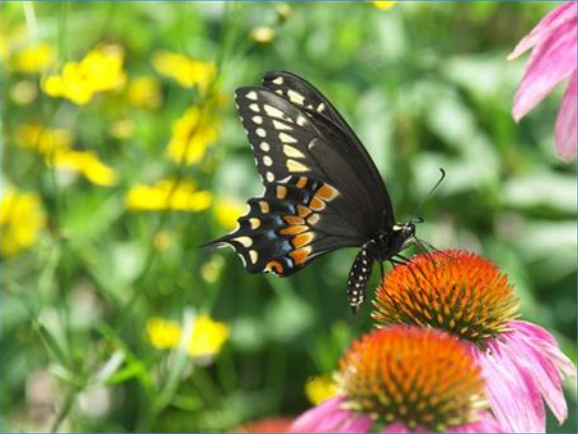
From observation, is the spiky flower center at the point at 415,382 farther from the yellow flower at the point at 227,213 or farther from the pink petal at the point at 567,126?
the yellow flower at the point at 227,213

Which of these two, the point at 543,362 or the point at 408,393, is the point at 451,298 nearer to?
the point at 543,362

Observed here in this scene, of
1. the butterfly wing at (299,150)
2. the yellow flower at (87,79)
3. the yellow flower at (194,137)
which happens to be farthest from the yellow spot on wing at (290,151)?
the yellow flower at (194,137)

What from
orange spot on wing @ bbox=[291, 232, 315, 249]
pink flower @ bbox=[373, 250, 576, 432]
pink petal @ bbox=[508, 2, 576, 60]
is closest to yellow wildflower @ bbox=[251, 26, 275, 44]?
orange spot on wing @ bbox=[291, 232, 315, 249]

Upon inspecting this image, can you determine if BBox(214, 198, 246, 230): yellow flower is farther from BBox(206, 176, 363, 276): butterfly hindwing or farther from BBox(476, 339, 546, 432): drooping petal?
BBox(476, 339, 546, 432): drooping petal

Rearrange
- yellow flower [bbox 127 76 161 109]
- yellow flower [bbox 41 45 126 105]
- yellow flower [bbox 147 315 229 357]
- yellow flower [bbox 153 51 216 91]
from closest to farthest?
yellow flower [bbox 147 315 229 357] → yellow flower [bbox 41 45 126 105] → yellow flower [bbox 153 51 216 91] → yellow flower [bbox 127 76 161 109]

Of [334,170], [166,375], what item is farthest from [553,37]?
[166,375]

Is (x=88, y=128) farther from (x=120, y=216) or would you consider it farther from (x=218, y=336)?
(x=218, y=336)

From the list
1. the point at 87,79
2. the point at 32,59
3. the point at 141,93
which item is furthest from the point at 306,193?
the point at 141,93
